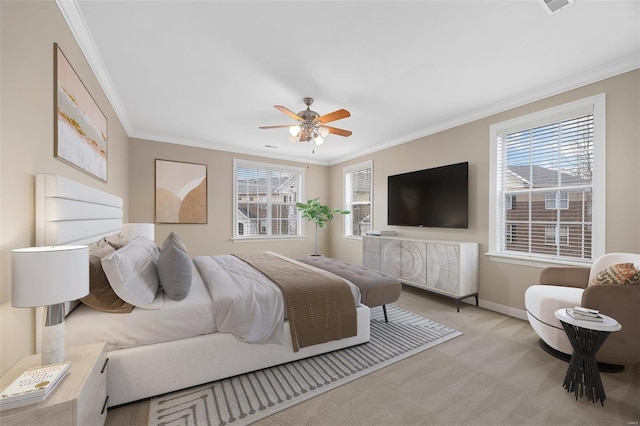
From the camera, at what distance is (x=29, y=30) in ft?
4.86

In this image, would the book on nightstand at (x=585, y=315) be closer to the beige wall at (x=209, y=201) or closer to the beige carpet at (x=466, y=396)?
the beige carpet at (x=466, y=396)

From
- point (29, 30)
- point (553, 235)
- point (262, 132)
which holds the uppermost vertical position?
point (262, 132)

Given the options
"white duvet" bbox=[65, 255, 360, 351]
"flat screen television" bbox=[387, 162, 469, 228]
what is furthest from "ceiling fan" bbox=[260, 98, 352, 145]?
"flat screen television" bbox=[387, 162, 469, 228]

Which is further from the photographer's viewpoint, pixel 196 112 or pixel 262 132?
pixel 262 132

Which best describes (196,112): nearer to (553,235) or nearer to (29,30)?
(29,30)

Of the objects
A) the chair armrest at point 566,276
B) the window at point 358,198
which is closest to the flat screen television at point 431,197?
the window at point 358,198

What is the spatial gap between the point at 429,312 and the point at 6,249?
3.80m

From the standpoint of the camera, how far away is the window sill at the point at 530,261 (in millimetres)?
2867

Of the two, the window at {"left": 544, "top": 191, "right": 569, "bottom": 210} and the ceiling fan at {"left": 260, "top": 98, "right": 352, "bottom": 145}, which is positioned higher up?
the ceiling fan at {"left": 260, "top": 98, "right": 352, "bottom": 145}

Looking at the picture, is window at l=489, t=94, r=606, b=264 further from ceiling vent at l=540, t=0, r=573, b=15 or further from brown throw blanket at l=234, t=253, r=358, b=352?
brown throw blanket at l=234, t=253, r=358, b=352

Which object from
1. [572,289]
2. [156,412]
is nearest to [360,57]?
[572,289]

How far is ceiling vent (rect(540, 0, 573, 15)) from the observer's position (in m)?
1.81

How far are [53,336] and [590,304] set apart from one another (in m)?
3.43

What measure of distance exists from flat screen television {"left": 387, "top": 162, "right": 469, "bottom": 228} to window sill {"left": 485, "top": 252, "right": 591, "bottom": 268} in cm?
54
